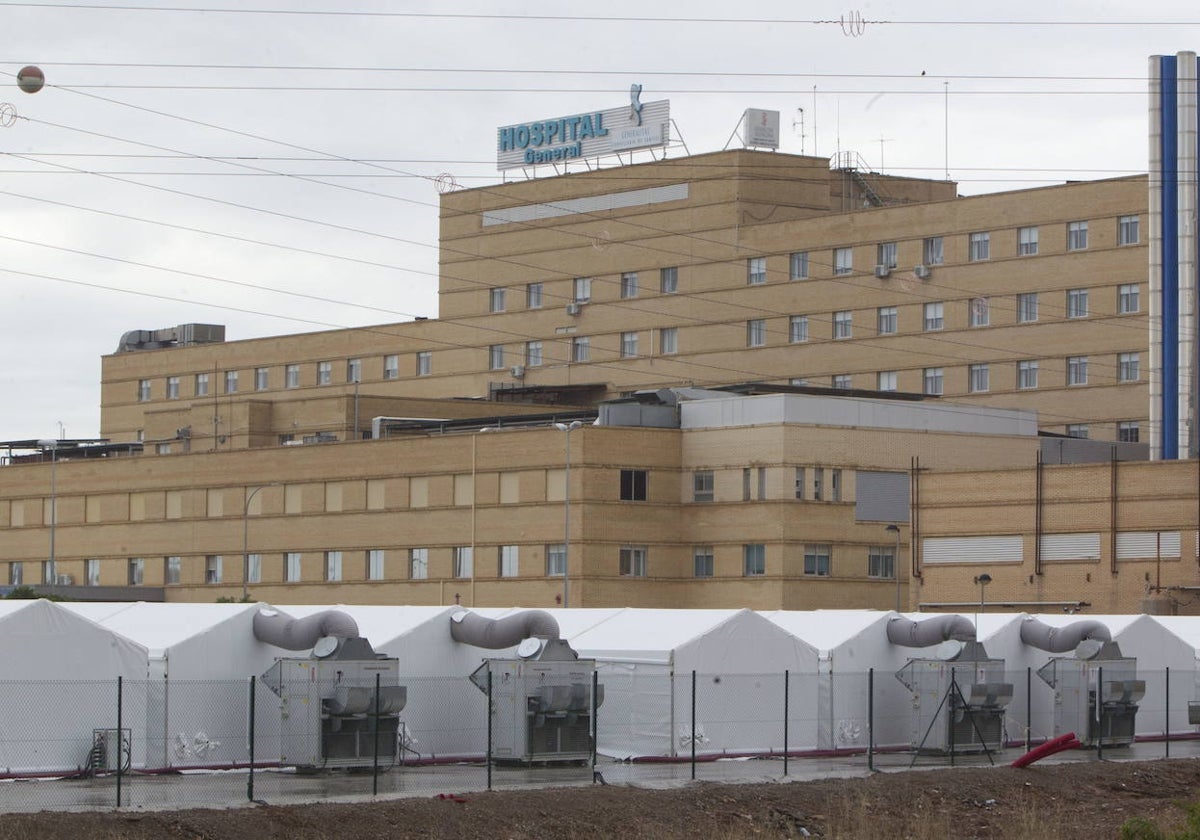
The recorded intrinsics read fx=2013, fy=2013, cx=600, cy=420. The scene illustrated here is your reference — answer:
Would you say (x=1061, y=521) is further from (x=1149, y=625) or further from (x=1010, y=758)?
(x=1010, y=758)

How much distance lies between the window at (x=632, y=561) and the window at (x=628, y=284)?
32.8m

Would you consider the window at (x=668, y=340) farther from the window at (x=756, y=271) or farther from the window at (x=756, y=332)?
the window at (x=756, y=271)

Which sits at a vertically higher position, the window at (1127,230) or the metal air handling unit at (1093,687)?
the window at (1127,230)

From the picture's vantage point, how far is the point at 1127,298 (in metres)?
102

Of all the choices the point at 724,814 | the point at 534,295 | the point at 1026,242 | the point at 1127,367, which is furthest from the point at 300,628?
the point at 534,295

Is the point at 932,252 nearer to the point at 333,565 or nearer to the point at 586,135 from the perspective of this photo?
the point at 586,135

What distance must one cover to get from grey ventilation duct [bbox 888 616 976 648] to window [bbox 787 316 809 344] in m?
69.0

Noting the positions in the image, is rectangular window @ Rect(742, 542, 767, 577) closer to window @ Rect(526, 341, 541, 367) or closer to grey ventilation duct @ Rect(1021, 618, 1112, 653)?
window @ Rect(526, 341, 541, 367)

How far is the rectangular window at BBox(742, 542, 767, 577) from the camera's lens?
88.6 metres

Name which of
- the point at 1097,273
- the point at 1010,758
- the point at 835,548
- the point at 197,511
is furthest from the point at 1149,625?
the point at 197,511

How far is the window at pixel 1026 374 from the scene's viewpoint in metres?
107

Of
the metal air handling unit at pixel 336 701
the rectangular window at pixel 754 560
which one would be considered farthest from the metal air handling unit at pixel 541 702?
the rectangular window at pixel 754 560

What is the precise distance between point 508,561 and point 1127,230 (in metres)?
36.1

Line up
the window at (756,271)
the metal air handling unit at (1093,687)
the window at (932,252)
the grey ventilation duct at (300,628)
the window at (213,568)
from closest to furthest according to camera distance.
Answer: the grey ventilation duct at (300,628)
the metal air handling unit at (1093,687)
the window at (213,568)
the window at (932,252)
the window at (756,271)
